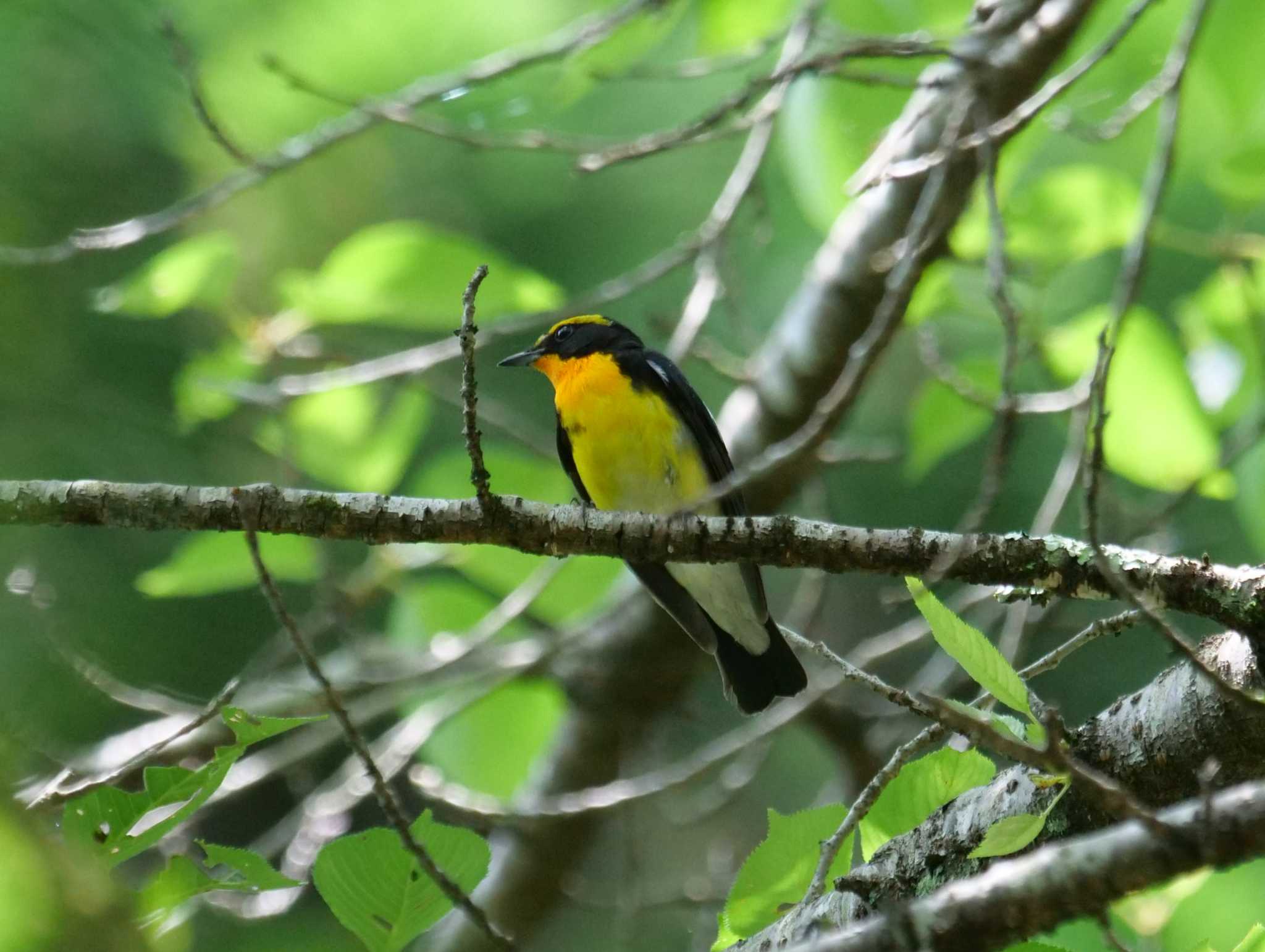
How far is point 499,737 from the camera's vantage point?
436 centimetres

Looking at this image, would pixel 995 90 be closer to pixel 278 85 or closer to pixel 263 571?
pixel 278 85

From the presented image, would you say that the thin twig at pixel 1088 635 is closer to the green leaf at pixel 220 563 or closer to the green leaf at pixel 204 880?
the green leaf at pixel 204 880

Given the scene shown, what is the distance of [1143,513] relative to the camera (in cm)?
513

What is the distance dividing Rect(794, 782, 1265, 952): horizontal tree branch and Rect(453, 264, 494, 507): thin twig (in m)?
1.31

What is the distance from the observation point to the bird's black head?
568 cm

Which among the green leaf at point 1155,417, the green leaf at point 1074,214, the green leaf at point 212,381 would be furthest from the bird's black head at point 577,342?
the green leaf at point 1155,417

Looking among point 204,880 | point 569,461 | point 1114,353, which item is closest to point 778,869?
point 204,880

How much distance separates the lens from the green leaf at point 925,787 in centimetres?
204

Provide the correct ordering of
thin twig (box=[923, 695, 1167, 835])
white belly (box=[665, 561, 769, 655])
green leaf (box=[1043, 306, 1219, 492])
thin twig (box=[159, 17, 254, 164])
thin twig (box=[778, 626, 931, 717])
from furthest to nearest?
white belly (box=[665, 561, 769, 655]) < green leaf (box=[1043, 306, 1219, 492]) < thin twig (box=[159, 17, 254, 164]) < thin twig (box=[778, 626, 931, 717]) < thin twig (box=[923, 695, 1167, 835])

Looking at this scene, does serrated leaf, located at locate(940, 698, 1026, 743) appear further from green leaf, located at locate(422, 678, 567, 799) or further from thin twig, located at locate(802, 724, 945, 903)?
green leaf, located at locate(422, 678, 567, 799)

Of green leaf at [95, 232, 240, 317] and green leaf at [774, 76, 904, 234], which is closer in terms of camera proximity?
green leaf at [95, 232, 240, 317]

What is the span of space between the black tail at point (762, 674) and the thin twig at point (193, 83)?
260cm

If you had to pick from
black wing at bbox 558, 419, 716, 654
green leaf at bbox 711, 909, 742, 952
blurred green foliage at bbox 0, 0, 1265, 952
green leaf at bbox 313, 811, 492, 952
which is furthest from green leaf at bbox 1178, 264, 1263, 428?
green leaf at bbox 313, 811, 492, 952

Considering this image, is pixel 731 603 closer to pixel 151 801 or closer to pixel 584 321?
pixel 584 321
